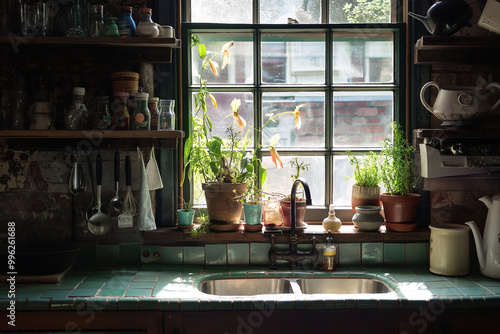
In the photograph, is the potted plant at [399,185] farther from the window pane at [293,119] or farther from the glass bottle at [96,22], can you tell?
the glass bottle at [96,22]

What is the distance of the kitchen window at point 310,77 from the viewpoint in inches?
107

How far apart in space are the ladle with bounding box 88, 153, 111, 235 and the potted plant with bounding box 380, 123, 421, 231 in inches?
53.7

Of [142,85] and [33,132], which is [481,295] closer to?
[142,85]

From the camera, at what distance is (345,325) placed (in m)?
2.08

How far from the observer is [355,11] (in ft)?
8.89

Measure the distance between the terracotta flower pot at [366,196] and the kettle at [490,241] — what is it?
1.46 ft

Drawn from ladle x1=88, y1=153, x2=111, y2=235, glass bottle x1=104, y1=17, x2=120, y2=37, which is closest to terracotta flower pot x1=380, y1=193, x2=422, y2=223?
ladle x1=88, y1=153, x2=111, y2=235

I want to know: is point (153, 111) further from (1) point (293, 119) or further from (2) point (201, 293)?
(2) point (201, 293)

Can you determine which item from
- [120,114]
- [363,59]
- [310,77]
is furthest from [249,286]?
[363,59]

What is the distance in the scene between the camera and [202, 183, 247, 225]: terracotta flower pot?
2553 mm

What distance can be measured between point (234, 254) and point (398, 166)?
0.92m

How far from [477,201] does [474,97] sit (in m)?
0.54

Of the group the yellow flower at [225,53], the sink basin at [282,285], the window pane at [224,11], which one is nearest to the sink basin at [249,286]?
the sink basin at [282,285]

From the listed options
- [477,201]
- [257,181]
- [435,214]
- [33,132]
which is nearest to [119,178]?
[33,132]
